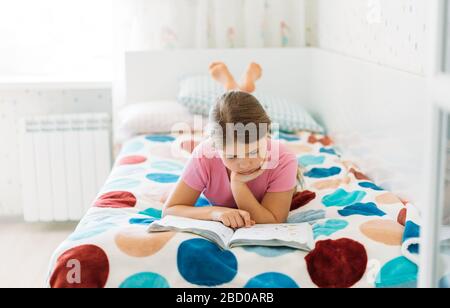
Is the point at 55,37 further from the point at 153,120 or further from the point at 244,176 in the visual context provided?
the point at 244,176

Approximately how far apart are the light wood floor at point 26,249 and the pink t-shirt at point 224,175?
95 cm

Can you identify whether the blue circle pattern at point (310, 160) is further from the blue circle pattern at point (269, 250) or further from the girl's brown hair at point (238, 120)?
the blue circle pattern at point (269, 250)

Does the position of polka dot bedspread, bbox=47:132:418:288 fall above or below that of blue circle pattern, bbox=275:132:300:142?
below

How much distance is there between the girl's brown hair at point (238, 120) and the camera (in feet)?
5.14

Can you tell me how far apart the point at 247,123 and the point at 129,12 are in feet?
6.01

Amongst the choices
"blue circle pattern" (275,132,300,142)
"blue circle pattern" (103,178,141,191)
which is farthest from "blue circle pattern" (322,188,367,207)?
"blue circle pattern" (275,132,300,142)

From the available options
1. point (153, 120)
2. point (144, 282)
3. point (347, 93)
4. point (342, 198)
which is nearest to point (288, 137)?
point (347, 93)

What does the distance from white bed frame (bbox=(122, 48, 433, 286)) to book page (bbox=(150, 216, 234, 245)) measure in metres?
0.48

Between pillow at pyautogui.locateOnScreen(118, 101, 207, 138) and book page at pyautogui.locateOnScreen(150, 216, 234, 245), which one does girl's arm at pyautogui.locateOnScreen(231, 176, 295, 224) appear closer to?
book page at pyautogui.locateOnScreen(150, 216, 234, 245)

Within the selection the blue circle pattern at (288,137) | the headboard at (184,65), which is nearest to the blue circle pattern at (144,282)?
the blue circle pattern at (288,137)

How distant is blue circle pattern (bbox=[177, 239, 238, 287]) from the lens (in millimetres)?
1400

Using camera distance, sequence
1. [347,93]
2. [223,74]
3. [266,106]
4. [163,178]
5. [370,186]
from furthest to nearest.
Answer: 1. [266,106]
2. [347,93]
3. [223,74]
4. [163,178]
5. [370,186]

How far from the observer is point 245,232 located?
1569mm

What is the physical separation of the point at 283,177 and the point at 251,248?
12.0 inches
